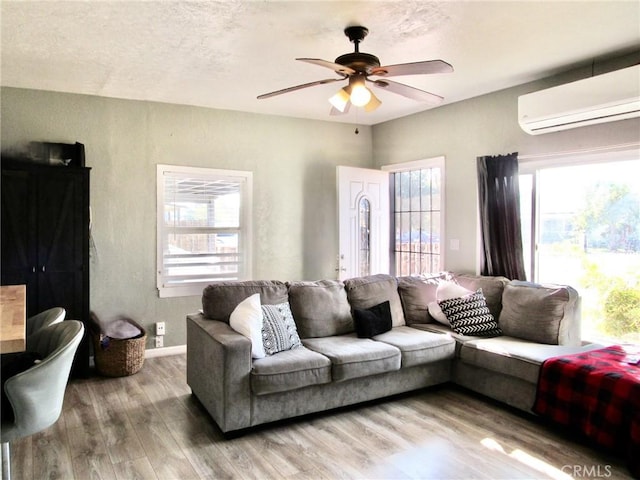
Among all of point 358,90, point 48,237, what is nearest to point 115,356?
point 48,237

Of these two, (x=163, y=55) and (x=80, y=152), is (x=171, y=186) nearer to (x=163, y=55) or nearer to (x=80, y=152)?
(x=80, y=152)

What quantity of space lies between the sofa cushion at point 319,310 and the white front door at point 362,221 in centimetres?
148

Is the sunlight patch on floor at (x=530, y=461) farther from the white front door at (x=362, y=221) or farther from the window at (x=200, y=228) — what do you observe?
the window at (x=200, y=228)

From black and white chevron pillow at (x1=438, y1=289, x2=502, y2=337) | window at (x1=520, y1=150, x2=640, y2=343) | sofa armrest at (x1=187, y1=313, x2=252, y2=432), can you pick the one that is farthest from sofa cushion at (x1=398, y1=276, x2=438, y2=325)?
sofa armrest at (x1=187, y1=313, x2=252, y2=432)

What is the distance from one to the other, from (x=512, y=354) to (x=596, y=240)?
A: 132 cm

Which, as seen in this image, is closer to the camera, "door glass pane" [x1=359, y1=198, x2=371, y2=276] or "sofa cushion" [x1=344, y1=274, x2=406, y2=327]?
"sofa cushion" [x1=344, y1=274, x2=406, y2=327]

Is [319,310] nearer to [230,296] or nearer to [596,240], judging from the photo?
[230,296]

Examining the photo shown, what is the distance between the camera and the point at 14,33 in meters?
2.99

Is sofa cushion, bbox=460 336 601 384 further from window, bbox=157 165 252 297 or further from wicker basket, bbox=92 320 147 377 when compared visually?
wicker basket, bbox=92 320 147 377

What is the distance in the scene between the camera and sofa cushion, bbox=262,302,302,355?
3.27 m

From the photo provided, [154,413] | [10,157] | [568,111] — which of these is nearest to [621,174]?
[568,111]

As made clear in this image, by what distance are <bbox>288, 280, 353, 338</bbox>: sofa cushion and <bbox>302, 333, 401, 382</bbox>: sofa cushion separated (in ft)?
0.51

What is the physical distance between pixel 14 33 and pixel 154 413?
8.99ft

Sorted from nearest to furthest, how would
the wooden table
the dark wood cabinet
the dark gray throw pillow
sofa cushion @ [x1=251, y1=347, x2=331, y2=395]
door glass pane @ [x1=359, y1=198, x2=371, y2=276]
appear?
1. the wooden table
2. sofa cushion @ [x1=251, y1=347, x2=331, y2=395]
3. the dark gray throw pillow
4. the dark wood cabinet
5. door glass pane @ [x1=359, y1=198, x2=371, y2=276]
